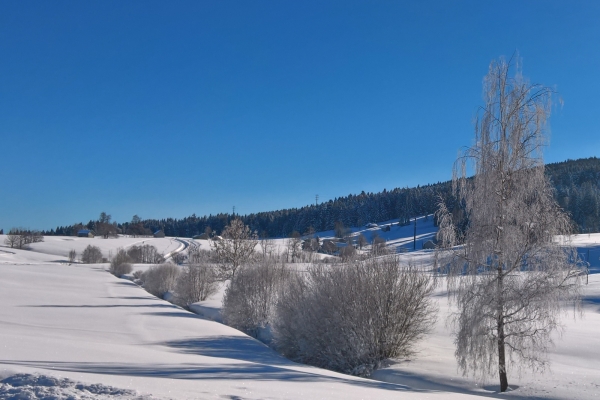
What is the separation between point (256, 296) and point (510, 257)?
17.3 m

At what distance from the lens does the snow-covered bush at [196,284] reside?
1578 inches

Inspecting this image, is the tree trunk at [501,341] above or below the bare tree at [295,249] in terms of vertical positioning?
below

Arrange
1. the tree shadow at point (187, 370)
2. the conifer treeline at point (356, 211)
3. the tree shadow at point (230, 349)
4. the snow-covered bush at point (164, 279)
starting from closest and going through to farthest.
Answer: the tree shadow at point (187, 370) < the tree shadow at point (230, 349) < the snow-covered bush at point (164, 279) < the conifer treeline at point (356, 211)

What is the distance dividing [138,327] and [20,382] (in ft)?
56.8

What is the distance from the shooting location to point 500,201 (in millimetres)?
13883

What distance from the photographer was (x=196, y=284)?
40.6 metres

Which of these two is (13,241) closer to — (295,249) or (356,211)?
(295,249)

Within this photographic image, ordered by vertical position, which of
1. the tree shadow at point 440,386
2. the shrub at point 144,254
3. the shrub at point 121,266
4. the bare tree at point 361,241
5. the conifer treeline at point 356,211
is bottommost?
the tree shadow at point 440,386

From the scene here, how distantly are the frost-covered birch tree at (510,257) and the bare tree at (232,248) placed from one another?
26.9 meters

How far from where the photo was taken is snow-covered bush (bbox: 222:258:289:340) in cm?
2792

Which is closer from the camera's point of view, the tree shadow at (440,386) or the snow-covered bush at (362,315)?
the tree shadow at (440,386)

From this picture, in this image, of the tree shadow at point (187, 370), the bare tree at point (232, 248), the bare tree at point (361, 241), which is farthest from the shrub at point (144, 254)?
the tree shadow at point (187, 370)

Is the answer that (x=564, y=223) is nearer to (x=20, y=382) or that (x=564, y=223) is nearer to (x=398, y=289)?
(x=398, y=289)

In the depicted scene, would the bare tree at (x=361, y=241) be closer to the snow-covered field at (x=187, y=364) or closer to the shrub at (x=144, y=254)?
the snow-covered field at (x=187, y=364)
